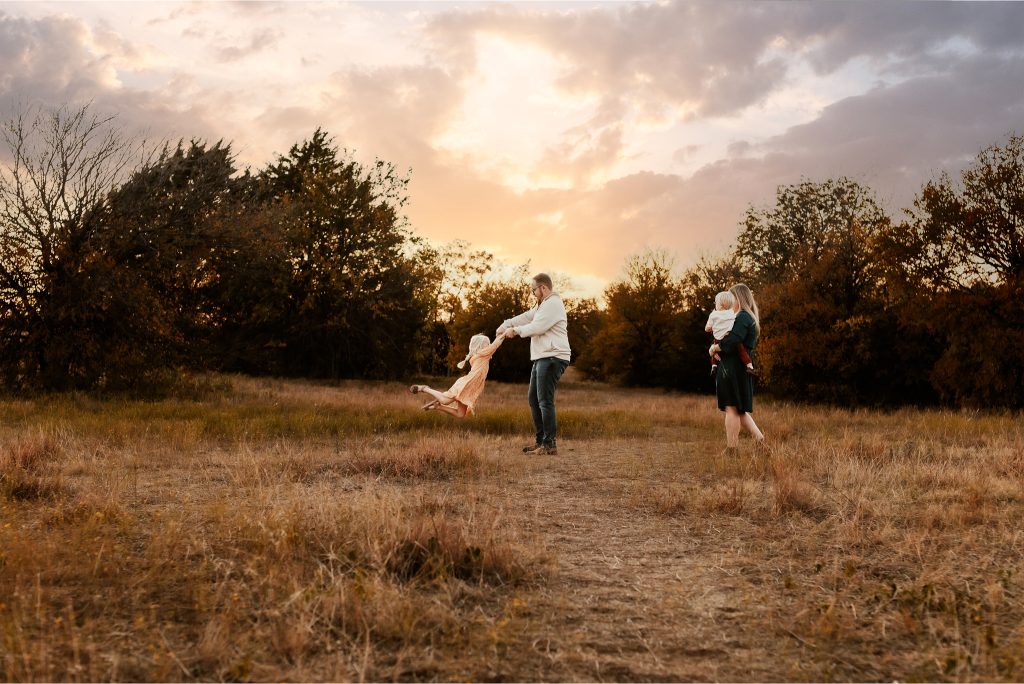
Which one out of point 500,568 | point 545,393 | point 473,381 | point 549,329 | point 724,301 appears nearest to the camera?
point 500,568

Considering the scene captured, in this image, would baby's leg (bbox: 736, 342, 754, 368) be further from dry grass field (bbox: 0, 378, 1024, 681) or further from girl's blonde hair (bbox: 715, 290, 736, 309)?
dry grass field (bbox: 0, 378, 1024, 681)

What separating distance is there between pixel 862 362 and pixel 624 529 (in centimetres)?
2072

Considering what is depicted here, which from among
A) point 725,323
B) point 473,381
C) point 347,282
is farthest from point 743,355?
point 347,282

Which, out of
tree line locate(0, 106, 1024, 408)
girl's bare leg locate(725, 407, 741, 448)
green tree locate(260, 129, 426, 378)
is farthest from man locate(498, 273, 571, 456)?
green tree locate(260, 129, 426, 378)

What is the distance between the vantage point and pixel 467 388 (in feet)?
34.4

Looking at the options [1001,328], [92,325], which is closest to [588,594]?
[92,325]

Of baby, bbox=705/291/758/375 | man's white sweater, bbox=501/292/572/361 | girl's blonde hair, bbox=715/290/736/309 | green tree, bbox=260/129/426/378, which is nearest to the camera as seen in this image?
man's white sweater, bbox=501/292/572/361

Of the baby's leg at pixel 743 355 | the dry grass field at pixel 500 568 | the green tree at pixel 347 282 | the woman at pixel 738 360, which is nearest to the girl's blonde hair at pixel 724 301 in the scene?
the woman at pixel 738 360

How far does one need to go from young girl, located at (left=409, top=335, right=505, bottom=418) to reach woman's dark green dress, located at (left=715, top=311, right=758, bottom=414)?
3.06 meters

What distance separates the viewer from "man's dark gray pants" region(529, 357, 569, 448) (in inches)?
408

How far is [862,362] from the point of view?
80.2 feet

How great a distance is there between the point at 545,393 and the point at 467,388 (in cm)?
106

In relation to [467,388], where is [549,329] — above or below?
above

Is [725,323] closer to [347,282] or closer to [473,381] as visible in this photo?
[473,381]
